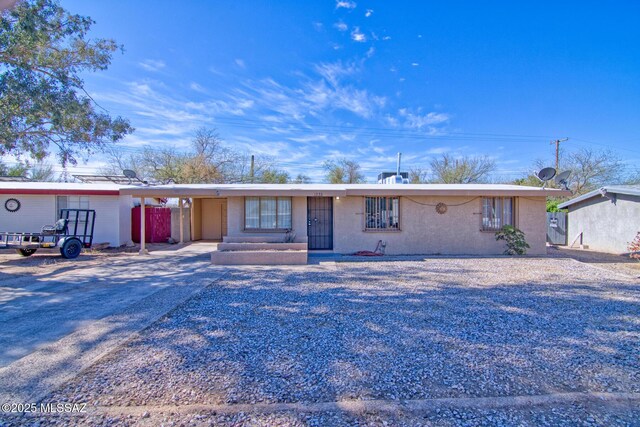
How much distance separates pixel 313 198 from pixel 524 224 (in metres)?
7.63

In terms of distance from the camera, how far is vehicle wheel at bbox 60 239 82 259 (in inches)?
415

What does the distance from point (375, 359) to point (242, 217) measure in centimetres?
912

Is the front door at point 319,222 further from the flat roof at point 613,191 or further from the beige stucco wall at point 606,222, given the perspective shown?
the beige stucco wall at point 606,222

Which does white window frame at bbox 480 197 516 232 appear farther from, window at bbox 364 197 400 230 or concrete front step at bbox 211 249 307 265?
concrete front step at bbox 211 249 307 265

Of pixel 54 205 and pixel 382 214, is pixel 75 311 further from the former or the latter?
pixel 54 205

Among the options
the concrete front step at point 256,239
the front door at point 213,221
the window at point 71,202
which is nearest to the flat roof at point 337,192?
the concrete front step at point 256,239

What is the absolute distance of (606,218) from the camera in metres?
13.9

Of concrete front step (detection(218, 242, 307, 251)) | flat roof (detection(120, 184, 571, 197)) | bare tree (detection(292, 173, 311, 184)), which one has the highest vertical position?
bare tree (detection(292, 173, 311, 184))

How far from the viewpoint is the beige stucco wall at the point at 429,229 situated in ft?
37.9

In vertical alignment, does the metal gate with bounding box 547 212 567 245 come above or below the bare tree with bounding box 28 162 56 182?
below

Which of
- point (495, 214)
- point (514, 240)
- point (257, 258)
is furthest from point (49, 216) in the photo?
point (514, 240)

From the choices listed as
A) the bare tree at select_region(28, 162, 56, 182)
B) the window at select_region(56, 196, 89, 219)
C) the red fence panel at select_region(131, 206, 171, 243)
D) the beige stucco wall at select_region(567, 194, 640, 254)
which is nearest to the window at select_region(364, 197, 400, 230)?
the beige stucco wall at select_region(567, 194, 640, 254)

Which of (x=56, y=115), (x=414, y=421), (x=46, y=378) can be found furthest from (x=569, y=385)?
(x=56, y=115)

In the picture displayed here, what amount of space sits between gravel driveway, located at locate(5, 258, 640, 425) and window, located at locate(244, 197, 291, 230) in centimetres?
554
